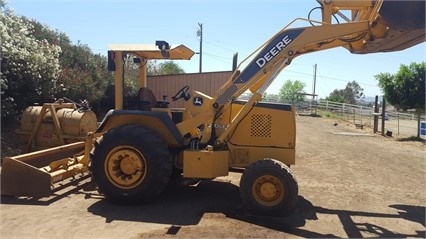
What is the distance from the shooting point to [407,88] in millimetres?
19562

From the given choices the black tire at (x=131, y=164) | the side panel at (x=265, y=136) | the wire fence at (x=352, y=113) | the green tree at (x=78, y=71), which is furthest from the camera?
the wire fence at (x=352, y=113)

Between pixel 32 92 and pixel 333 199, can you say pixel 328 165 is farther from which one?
A: pixel 32 92

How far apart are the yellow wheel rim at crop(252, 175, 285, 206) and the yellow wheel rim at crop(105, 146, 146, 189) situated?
67.2 inches

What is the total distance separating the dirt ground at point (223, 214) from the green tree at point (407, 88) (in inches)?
468

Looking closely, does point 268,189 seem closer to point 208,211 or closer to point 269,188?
point 269,188

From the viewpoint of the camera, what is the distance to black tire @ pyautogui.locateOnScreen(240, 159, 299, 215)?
573 cm

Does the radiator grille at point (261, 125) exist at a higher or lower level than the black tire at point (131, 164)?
higher

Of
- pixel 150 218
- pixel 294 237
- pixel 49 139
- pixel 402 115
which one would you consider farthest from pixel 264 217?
pixel 402 115

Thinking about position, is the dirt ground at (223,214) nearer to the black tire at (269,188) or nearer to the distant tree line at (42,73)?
the black tire at (269,188)

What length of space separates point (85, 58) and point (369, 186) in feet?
38.0

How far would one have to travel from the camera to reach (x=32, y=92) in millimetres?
11375

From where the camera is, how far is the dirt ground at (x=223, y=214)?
5.06 m

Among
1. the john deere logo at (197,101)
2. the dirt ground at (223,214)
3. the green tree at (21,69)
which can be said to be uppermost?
the green tree at (21,69)

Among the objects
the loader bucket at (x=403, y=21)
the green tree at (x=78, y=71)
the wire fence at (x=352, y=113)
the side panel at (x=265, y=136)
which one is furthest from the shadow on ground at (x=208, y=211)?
the wire fence at (x=352, y=113)
